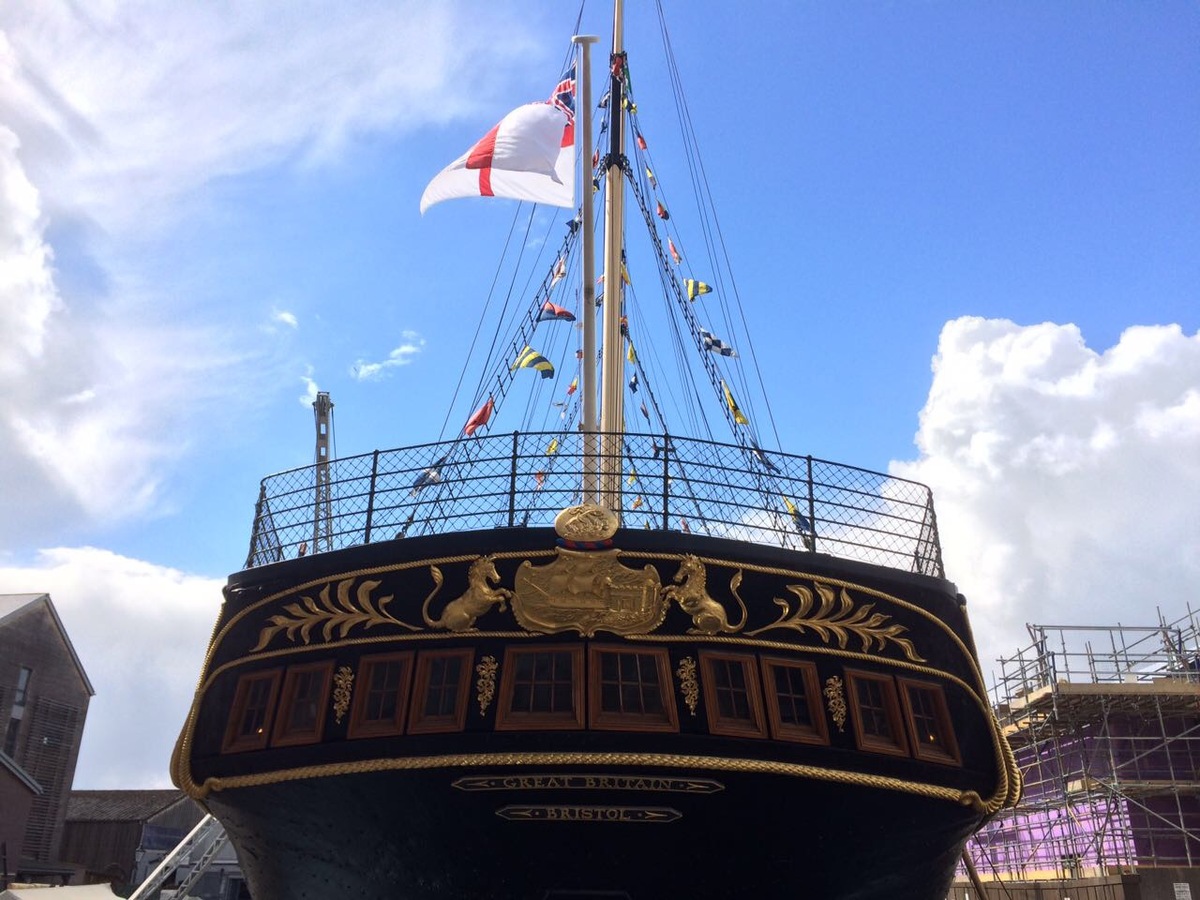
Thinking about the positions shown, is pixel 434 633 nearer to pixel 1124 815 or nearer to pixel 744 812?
pixel 744 812

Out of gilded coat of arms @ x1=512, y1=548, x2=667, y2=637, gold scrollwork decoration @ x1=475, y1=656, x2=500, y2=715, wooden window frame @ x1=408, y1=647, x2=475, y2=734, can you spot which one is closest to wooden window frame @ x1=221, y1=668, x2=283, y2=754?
wooden window frame @ x1=408, y1=647, x2=475, y2=734

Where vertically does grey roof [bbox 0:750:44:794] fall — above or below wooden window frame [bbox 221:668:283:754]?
above

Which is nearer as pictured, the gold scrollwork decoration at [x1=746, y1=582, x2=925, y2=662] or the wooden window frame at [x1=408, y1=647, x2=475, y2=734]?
the wooden window frame at [x1=408, y1=647, x2=475, y2=734]

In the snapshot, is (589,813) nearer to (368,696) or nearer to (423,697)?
(423,697)

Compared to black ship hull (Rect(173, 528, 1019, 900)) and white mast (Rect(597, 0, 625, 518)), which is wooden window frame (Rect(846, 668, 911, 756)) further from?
white mast (Rect(597, 0, 625, 518))

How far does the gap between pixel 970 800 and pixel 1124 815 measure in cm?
1197

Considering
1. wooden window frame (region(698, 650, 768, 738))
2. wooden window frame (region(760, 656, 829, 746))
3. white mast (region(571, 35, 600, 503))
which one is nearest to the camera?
wooden window frame (region(698, 650, 768, 738))

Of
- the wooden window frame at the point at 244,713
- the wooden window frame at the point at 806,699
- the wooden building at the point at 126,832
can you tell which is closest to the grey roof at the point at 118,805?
the wooden building at the point at 126,832

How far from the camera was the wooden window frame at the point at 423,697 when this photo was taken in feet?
25.7

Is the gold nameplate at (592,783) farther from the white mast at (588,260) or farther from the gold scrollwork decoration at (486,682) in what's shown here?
the white mast at (588,260)

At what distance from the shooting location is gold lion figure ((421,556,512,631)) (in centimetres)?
810

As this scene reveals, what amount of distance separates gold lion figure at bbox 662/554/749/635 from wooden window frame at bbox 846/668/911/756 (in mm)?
1083

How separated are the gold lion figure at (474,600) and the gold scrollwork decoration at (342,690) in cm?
81

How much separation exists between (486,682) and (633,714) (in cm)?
117
